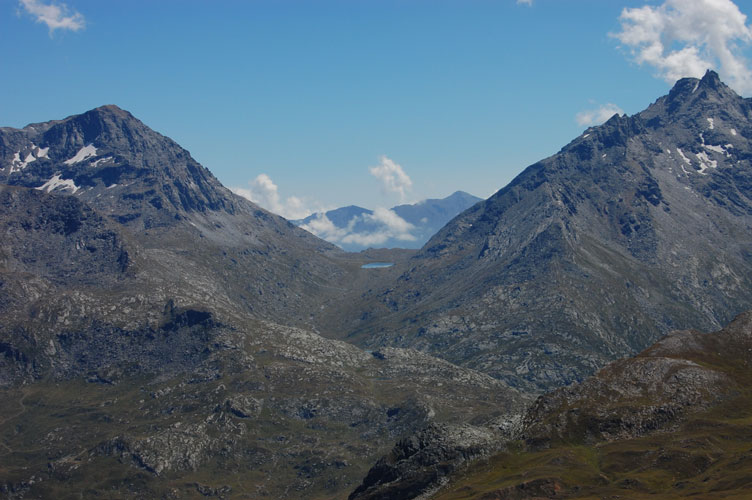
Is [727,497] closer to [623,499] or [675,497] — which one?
[675,497]

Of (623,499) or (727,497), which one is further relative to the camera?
(623,499)

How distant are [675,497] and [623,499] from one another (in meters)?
13.7

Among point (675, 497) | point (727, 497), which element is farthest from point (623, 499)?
point (727, 497)

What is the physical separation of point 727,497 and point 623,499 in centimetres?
2753

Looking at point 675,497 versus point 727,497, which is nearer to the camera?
point 727,497

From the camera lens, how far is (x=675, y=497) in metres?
194

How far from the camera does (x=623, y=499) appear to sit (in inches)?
7810

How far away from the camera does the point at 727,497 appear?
181750mm

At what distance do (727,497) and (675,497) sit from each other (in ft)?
50.9
